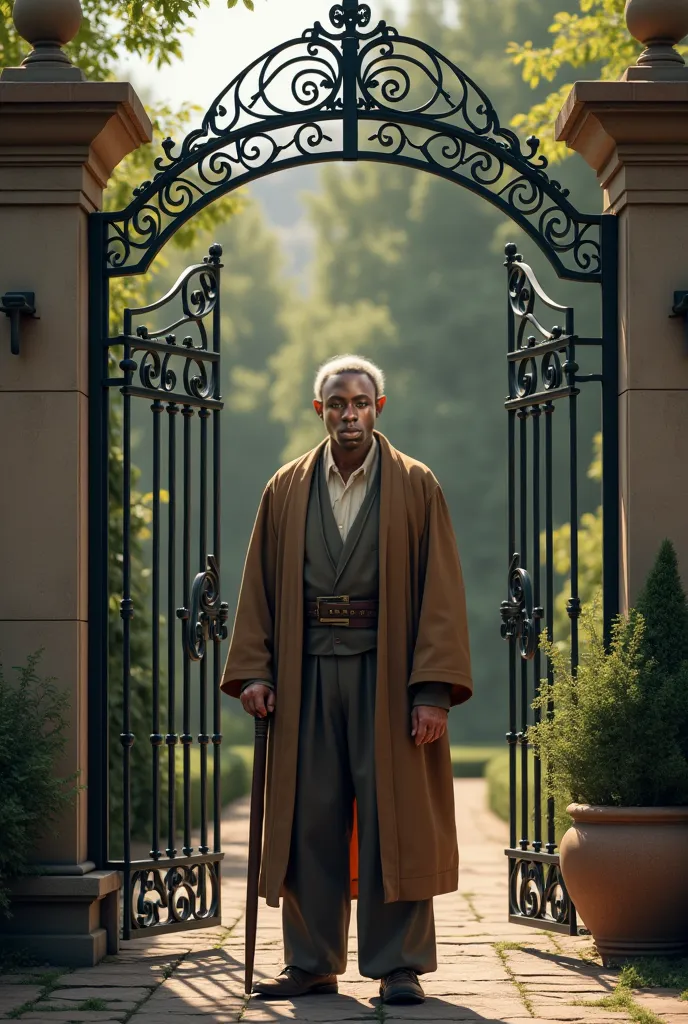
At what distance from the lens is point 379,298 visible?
2555 centimetres

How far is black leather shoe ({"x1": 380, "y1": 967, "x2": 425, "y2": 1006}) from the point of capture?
4969 millimetres

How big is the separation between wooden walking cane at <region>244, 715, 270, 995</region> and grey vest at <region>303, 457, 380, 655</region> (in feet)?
1.21

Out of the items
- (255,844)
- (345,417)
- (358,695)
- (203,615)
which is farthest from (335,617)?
(203,615)

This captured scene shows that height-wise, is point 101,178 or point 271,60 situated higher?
point 271,60

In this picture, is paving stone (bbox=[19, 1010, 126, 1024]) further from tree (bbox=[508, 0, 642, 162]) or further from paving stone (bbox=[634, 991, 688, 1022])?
tree (bbox=[508, 0, 642, 162])

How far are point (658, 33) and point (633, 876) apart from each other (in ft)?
11.3

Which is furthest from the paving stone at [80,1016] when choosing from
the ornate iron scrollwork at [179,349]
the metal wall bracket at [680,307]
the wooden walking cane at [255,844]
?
the metal wall bracket at [680,307]

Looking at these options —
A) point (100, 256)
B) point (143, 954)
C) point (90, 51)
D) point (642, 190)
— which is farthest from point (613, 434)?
point (90, 51)

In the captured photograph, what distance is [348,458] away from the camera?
5.31m

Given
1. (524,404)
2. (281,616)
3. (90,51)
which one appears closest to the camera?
(281,616)

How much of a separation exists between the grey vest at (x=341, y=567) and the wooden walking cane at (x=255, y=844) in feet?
1.21

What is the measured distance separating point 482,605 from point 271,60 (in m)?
16.5

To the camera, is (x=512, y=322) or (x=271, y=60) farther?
(x=512, y=322)

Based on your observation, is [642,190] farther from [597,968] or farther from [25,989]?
[25,989]
